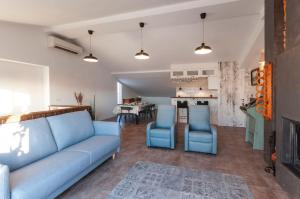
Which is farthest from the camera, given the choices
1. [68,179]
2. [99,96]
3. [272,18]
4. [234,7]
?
[99,96]

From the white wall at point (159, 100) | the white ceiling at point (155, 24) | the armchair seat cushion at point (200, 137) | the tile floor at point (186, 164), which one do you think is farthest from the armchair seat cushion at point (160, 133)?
the white wall at point (159, 100)

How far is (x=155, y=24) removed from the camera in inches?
149

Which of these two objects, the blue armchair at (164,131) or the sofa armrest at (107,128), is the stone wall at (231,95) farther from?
the sofa armrest at (107,128)

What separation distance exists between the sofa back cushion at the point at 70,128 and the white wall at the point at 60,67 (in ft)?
7.62

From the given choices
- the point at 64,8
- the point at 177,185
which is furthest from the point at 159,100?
the point at 177,185

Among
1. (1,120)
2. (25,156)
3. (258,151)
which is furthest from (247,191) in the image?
(1,120)

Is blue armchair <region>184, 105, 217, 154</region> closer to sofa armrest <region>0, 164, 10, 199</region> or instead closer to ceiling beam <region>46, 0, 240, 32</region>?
ceiling beam <region>46, 0, 240, 32</region>

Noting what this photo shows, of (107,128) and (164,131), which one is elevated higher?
(107,128)

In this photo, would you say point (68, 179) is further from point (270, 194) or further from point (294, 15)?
point (294, 15)

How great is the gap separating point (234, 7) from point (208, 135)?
257 centimetres

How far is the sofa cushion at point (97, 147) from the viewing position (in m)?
2.52

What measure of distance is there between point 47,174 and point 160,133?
246 cm

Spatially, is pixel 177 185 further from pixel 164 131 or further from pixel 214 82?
pixel 214 82

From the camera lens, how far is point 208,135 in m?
3.48
